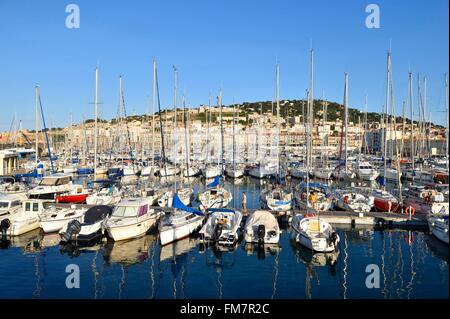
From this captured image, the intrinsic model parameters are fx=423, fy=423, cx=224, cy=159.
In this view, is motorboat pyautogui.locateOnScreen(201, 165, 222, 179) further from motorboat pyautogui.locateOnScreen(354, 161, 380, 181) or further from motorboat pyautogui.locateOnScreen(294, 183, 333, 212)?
motorboat pyautogui.locateOnScreen(294, 183, 333, 212)

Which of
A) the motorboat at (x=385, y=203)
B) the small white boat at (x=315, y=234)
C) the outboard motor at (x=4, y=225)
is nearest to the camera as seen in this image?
the small white boat at (x=315, y=234)

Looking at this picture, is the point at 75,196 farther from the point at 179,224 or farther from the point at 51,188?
the point at 179,224

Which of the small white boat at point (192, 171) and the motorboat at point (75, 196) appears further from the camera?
the small white boat at point (192, 171)

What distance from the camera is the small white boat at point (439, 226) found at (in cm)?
2212

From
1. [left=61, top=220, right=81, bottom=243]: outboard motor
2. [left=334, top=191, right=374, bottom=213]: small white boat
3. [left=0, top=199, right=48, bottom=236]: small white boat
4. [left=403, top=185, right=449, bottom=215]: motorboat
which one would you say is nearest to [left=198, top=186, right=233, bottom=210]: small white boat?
[left=334, top=191, right=374, bottom=213]: small white boat

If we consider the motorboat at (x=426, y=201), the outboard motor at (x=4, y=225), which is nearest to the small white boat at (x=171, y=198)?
the outboard motor at (x=4, y=225)

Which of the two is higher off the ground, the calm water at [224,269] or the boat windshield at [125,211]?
the boat windshield at [125,211]

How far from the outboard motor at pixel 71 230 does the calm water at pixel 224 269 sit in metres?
0.72

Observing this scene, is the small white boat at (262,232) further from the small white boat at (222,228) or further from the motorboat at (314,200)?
the motorboat at (314,200)

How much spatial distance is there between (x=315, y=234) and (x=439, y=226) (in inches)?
275

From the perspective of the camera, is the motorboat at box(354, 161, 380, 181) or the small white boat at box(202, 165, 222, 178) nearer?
the motorboat at box(354, 161, 380, 181)

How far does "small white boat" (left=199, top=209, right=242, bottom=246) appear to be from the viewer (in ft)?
72.2

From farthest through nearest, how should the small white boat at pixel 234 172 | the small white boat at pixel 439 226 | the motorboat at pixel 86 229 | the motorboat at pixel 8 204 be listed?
the small white boat at pixel 234 172, the motorboat at pixel 8 204, the motorboat at pixel 86 229, the small white boat at pixel 439 226

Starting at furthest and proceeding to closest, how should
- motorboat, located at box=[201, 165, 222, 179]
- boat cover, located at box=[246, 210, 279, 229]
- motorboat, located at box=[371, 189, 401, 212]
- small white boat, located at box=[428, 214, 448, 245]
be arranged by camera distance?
1. motorboat, located at box=[201, 165, 222, 179]
2. motorboat, located at box=[371, 189, 401, 212]
3. boat cover, located at box=[246, 210, 279, 229]
4. small white boat, located at box=[428, 214, 448, 245]
